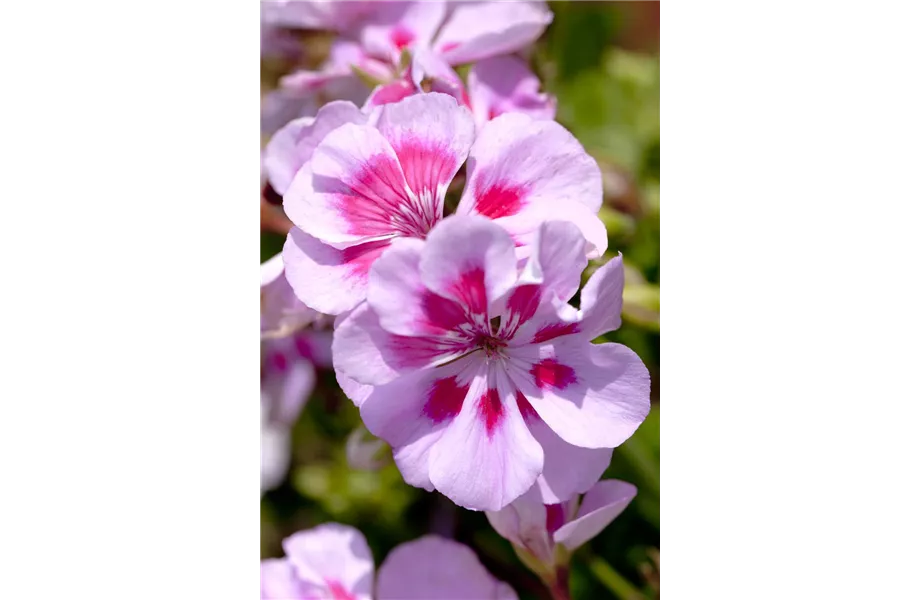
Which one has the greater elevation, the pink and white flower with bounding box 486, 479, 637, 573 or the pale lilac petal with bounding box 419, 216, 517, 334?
the pale lilac petal with bounding box 419, 216, 517, 334

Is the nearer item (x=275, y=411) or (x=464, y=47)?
(x=464, y=47)

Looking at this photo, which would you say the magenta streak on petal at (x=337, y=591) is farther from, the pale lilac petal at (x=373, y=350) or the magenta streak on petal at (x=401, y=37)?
the magenta streak on petal at (x=401, y=37)

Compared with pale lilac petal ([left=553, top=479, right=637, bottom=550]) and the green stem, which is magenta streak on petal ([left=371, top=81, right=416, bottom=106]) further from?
the green stem

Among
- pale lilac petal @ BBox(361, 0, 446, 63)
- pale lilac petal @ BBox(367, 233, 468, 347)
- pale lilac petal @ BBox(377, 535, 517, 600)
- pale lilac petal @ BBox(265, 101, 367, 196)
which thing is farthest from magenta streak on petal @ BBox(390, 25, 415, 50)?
pale lilac petal @ BBox(377, 535, 517, 600)

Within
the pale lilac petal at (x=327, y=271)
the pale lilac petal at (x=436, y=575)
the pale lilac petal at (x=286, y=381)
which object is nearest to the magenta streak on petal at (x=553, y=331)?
the pale lilac petal at (x=327, y=271)
